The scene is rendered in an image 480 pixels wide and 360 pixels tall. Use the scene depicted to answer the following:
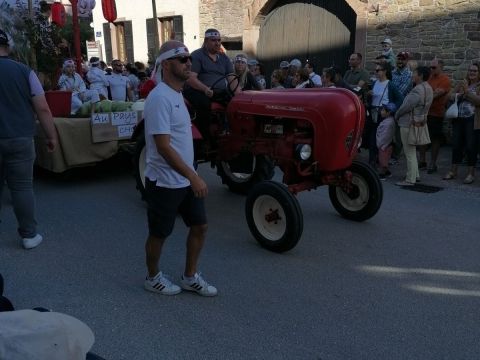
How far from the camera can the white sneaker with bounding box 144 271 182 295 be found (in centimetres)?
326

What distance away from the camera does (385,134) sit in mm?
6727

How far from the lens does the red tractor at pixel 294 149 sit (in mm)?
3984

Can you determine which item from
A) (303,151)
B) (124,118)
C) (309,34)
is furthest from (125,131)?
(309,34)

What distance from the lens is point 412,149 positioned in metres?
6.31

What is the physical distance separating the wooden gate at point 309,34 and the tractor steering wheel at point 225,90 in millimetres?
6945

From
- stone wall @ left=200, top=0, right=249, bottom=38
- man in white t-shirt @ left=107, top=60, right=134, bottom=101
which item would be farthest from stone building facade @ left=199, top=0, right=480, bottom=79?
man in white t-shirt @ left=107, top=60, right=134, bottom=101

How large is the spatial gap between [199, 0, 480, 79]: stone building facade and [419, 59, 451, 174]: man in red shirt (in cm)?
164

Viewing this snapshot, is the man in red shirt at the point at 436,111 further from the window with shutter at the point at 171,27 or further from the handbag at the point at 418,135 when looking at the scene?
the window with shutter at the point at 171,27

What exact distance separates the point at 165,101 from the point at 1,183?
2.28 meters

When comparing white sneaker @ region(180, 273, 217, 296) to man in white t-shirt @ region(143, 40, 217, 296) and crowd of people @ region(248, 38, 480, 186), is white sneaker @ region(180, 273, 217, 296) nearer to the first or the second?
man in white t-shirt @ region(143, 40, 217, 296)

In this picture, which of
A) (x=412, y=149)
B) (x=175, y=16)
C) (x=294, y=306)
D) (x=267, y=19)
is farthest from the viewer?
(x=175, y=16)

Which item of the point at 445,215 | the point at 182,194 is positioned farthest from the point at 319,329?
the point at 445,215

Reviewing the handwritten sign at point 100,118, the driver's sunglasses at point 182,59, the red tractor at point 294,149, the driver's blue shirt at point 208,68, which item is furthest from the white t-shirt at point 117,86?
the driver's sunglasses at point 182,59

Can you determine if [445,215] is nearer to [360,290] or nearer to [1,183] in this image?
[360,290]
